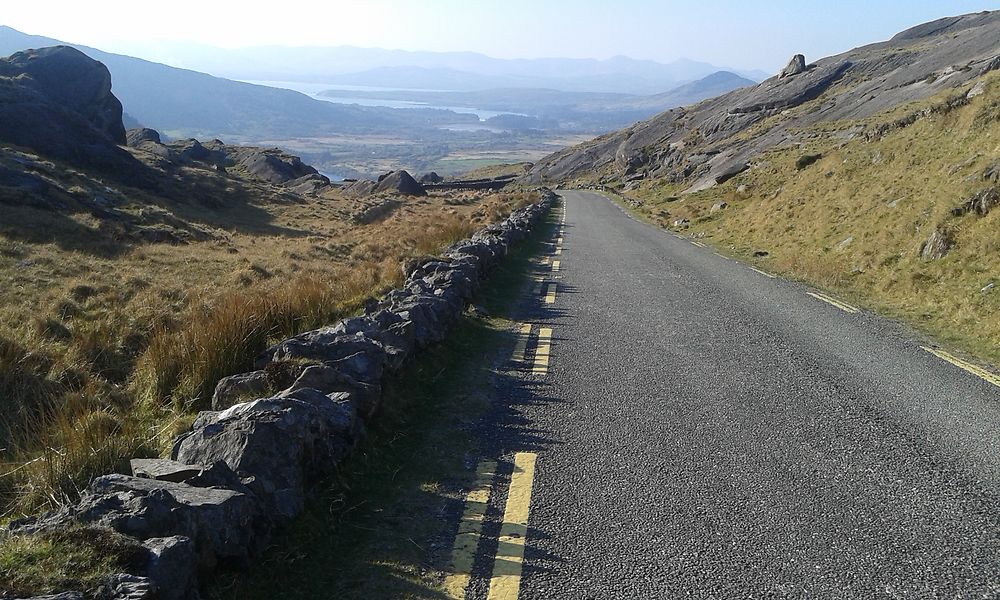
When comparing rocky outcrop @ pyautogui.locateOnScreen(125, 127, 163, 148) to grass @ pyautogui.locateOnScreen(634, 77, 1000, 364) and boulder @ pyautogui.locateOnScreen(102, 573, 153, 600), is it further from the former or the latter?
boulder @ pyautogui.locateOnScreen(102, 573, 153, 600)

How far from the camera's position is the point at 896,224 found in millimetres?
14688

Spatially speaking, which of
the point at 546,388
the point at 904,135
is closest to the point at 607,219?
the point at 904,135

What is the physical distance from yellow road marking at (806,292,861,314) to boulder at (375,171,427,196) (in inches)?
1861

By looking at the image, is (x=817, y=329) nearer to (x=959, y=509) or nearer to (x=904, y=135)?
(x=959, y=509)

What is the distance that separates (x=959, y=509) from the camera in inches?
160

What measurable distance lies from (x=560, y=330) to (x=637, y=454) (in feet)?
13.5

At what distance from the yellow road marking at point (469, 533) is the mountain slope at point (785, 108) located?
37.5m

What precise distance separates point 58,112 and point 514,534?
164 feet

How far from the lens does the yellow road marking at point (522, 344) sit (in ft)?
25.3

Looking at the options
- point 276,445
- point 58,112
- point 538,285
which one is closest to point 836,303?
point 538,285

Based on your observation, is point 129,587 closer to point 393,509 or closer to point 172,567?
point 172,567

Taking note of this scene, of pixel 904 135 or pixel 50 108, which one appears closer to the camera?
pixel 904 135

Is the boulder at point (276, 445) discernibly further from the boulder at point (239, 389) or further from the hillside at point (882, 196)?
the hillside at point (882, 196)

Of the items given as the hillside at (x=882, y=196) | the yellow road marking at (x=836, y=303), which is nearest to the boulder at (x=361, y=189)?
the hillside at (x=882, y=196)
